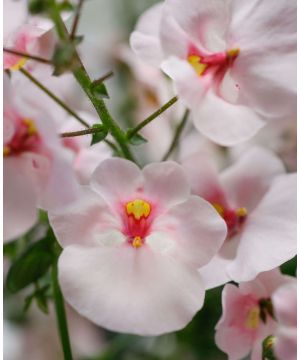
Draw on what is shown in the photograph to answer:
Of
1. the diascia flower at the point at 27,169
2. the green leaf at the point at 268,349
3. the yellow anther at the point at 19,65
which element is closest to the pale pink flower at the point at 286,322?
the green leaf at the point at 268,349

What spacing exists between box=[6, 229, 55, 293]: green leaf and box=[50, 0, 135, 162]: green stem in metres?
0.13

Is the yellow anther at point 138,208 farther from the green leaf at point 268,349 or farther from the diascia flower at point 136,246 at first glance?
the green leaf at point 268,349

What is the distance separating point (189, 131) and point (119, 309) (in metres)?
0.53

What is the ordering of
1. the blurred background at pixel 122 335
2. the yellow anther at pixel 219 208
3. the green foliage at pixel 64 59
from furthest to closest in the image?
the blurred background at pixel 122 335, the yellow anther at pixel 219 208, the green foliage at pixel 64 59

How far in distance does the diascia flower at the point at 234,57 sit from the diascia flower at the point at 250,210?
0.09 meters

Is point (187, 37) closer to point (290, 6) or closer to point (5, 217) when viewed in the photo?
point (290, 6)

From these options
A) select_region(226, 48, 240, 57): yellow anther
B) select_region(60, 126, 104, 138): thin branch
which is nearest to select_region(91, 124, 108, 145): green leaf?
select_region(60, 126, 104, 138): thin branch

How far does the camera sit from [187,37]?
58cm

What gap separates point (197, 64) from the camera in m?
0.60

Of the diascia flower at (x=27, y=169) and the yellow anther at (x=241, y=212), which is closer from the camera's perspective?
the diascia flower at (x=27, y=169)

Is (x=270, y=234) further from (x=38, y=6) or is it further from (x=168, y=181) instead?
(x=38, y=6)

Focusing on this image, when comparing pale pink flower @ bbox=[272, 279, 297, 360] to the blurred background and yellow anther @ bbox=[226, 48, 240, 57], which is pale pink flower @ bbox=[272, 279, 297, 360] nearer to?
yellow anther @ bbox=[226, 48, 240, 57]

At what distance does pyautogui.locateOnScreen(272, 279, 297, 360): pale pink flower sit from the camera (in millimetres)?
490

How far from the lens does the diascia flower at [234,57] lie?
56 centimetres
